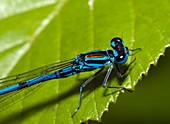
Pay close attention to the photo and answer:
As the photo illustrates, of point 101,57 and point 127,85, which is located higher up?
point 101,57

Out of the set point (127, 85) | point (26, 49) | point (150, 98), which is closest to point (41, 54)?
point (26, 49)

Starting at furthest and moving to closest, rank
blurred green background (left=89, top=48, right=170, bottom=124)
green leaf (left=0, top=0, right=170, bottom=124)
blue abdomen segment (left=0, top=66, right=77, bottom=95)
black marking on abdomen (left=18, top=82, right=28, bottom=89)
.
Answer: blurred green background (left=89, top=48, right=170, bottom=124) < black marking on abdomen (left=18, top=82, right=28, bottom=89) < blue abdomen segment (left=0, top=66, right=77, bottom=95) < green leaf (left=0, top=0, right=170, bottom=124)

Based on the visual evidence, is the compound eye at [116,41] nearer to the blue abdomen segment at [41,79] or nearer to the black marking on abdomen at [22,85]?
the blue abdomen segment at [41,79]

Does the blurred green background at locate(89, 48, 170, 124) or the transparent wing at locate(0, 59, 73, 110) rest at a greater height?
the transparent wing at locate(0, 59, 73, 110)

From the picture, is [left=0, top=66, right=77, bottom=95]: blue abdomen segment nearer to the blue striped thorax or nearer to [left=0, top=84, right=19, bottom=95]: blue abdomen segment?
[left=0, top=84, right=19, bottom=95]: blue abdomen segment

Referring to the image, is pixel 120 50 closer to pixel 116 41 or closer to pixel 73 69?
pixel 116 41

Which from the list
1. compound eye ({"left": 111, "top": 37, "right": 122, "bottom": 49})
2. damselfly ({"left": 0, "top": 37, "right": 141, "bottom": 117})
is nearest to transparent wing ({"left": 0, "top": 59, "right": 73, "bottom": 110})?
damselfly ({"left": 0, "top": 37, "right": 141, "bottom": 117})

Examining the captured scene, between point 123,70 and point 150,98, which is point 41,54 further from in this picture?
point 150,98
